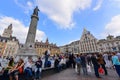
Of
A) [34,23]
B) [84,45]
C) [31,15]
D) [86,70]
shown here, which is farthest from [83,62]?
[84,45]

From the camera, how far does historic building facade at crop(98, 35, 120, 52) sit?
42.6 m

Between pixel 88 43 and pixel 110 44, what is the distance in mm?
12148

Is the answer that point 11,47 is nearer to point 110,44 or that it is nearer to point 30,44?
point 30,44

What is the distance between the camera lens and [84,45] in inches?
2179

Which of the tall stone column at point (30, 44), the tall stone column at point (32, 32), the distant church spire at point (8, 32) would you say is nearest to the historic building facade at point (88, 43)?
the tall stone column at point (30, 44)

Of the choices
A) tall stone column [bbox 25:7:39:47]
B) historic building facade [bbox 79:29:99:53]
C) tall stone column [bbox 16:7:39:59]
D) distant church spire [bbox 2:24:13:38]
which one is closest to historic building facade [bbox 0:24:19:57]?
distant church spire [bbox 2:24:13:38]

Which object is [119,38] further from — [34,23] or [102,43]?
[34,23]

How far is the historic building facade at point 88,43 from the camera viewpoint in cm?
5066

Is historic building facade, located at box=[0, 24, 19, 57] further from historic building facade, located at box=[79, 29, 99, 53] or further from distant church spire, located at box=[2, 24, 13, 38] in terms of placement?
historic building facade, located at box=[79, 29, 99, 53]

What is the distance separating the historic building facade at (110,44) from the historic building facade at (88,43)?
309 cm

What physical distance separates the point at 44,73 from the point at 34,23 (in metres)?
17.7

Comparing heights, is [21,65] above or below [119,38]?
below

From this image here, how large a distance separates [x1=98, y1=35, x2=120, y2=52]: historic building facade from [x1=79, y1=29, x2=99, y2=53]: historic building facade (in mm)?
3089

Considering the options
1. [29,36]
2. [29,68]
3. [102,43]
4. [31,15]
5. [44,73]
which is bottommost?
[44,73]
